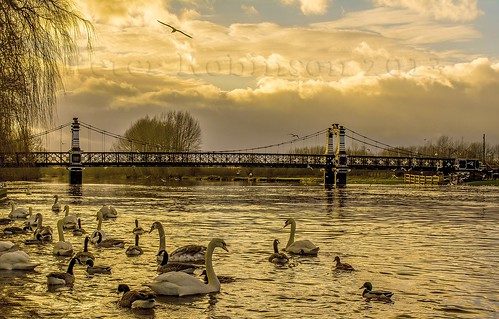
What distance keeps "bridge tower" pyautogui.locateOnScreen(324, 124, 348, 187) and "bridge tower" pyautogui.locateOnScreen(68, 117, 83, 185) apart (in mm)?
47749

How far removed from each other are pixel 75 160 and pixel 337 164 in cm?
5292

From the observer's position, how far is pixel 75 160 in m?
128

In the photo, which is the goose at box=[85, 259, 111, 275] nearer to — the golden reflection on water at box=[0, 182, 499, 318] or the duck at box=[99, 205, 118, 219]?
the golden reflection on water at box=[0, 182, 499, 318]

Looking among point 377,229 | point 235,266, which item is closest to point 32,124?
point 235,266

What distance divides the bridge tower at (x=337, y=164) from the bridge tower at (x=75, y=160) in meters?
47.7

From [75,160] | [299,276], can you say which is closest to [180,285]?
[299,276]

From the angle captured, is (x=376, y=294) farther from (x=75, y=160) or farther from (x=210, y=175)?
(x=210, y=175)

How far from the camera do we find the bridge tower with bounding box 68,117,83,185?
412ft

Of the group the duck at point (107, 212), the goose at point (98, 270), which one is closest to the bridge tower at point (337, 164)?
the duck at point (107, 212)

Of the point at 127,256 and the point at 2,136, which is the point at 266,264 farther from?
the point at 2,136

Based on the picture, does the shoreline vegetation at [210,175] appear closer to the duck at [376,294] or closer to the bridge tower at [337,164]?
the bridge tower at [337,164]

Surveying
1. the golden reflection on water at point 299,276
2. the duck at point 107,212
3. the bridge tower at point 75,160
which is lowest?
the golden reflection on water at point 299,276

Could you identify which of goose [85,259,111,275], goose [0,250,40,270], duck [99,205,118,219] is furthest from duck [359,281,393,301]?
duck [99,205,118,219]

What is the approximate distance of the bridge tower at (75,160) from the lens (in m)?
126
